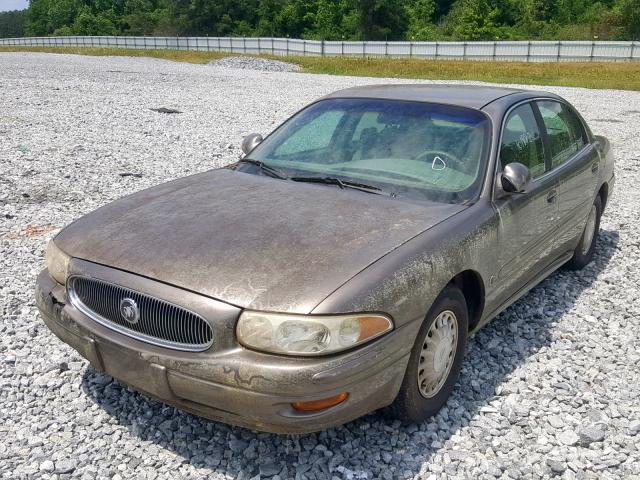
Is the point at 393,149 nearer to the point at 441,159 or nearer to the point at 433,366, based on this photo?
the point at 441,159

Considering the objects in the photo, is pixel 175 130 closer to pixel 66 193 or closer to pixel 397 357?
pixel 66 193

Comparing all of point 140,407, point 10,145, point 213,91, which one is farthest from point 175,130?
point 140,407

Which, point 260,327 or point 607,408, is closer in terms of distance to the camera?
point 260,327

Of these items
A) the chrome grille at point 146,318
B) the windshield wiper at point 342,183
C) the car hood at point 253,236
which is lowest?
the chrome grille at point 146,318

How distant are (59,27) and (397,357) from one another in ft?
374

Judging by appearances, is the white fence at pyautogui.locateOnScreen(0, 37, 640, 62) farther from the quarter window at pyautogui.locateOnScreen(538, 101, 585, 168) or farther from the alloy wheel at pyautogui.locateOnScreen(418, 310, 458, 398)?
the alloy wheel at pyautogui.locateOnScreen(418, 310, 458, 398)

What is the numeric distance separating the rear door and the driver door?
0.55 ft

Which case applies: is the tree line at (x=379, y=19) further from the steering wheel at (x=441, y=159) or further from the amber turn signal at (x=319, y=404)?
the amber turn signal at (x=319, y=404)

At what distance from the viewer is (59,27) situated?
10206 centimetres

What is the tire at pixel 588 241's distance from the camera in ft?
17.6

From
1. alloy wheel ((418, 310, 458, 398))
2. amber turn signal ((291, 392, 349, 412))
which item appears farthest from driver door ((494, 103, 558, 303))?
amber turn signal ((291, 392, 349, 412))

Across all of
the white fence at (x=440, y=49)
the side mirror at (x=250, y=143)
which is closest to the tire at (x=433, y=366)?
the side mirror at (x=250, y=143)

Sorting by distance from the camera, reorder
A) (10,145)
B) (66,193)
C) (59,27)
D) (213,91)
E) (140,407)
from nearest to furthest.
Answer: (140,407) → (66,193) → (10,145) → (213,91) → (59,27)

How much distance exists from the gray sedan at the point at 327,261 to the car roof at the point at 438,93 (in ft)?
0.09
